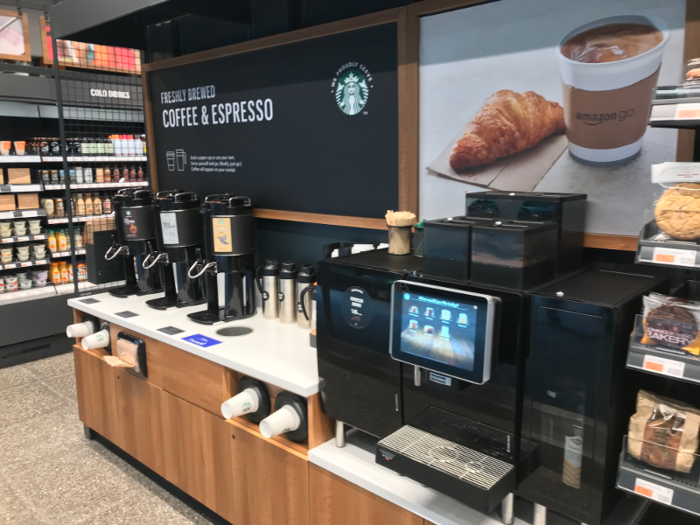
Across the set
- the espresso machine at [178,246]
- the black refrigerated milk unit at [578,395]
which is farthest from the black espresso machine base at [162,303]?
the black refrigerated milk unit at [578,395]

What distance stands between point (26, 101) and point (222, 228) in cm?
306

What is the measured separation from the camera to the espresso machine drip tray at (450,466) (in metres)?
1.29

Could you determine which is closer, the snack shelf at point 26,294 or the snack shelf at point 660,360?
the snack shelf at point 660,360

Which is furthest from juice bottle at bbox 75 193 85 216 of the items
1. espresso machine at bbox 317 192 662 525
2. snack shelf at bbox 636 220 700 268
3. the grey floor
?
snack shelf at bbox 636 220 700 268

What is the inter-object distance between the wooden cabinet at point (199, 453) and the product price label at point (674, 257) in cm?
168

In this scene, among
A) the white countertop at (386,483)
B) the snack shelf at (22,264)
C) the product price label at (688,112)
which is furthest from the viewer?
the snack shelf at (22,264)

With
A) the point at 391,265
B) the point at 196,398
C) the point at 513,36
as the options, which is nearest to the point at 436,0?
the point at 513,36

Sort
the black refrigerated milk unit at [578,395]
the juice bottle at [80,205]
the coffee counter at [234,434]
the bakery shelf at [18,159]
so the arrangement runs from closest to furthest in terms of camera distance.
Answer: the black refrigerated milk unit at [578,395]
the coffee counter at [234,434]
the bakery shelf at [18,159]
the juice bottle at [80,205]

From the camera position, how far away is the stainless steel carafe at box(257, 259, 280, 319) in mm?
2645

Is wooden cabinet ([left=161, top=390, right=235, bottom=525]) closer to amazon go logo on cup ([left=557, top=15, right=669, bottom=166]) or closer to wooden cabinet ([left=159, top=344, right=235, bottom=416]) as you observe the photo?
wooden cabinet ([left=159, top=344, right=235, bottom=416])

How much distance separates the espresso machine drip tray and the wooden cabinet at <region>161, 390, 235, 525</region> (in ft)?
3.19

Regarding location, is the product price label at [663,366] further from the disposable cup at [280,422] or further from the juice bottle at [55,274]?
the juice bottle at [55,274]

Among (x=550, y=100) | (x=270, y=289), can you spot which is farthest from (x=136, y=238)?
(x=550, y=100)

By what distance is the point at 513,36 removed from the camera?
6.12 ft
